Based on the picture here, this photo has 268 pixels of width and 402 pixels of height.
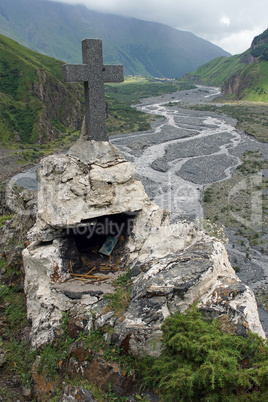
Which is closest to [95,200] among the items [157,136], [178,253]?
[178,253]

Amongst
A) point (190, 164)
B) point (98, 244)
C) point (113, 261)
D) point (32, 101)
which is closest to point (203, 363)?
point (113, 261)

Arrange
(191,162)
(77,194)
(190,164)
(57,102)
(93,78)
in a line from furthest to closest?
(57,102) < (191,162) < (190,164) < (93,78) < (77,194)

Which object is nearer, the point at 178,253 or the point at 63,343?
the point at 63,343

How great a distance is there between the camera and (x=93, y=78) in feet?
38.3

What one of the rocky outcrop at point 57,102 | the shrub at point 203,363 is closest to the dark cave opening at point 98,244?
the shrub at point 203,363

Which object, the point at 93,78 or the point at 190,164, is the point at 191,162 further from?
the point at 93,78

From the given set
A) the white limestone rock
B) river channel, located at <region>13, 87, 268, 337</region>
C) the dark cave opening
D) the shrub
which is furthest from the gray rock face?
river channel, located at <region>13, 87, 268, 337</region>

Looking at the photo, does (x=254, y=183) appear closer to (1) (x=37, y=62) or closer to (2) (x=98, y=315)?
(2) (x=98, y=315)

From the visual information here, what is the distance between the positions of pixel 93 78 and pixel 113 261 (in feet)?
20.1

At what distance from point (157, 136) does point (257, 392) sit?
66785 mm

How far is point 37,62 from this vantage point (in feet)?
305

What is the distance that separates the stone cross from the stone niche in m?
0.57

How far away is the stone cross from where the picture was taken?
1141cm

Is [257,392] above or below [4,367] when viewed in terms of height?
above
